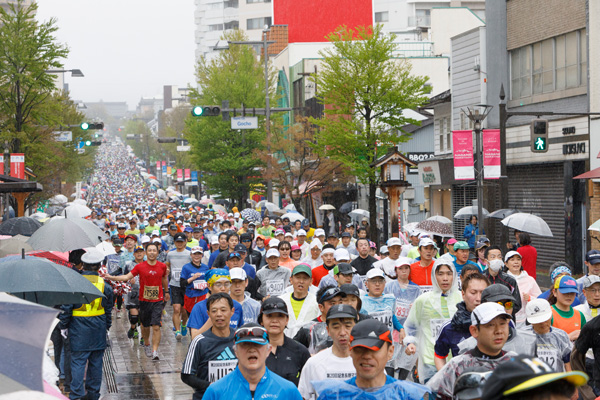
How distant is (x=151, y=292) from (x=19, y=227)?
518cm

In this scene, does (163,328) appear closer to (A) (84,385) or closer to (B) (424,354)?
(A) (84,385)

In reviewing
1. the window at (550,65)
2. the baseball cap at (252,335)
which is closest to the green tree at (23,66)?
the window at (550,65)

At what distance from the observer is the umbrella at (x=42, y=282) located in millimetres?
8203

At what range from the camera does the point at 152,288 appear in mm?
14375

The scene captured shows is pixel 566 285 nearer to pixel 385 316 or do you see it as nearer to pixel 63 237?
pixel 385 316

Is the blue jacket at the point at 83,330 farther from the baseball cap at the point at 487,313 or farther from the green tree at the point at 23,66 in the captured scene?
the green tree at the point at 23,66

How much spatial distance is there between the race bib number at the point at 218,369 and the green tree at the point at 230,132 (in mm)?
42812

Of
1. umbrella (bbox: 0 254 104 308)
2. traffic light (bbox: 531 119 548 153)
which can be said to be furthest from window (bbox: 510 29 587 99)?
umbrella (bbox: 0 254 104 308)

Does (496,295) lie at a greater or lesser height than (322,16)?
lesser

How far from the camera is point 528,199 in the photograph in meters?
30.4

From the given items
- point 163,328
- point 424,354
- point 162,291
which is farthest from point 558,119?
point 424,354

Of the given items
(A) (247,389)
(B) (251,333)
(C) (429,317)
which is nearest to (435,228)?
(C) (429,317)

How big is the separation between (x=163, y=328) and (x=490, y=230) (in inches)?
657

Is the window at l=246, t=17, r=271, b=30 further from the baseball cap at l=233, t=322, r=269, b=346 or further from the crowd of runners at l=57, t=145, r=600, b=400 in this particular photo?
the baseball cap at l=233, t=322, r=269, b=346
